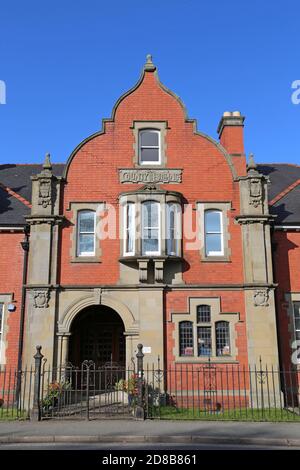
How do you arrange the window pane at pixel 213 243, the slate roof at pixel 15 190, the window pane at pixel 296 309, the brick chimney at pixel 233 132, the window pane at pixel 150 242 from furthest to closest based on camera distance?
the brick chimney at pixel 233 132 < the slate roof at pixel 15 190 < the window pane at pixel 296 309 < the window pane at pixel 213 243 < the window pane at pixel 150 242

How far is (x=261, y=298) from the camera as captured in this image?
58.1ft

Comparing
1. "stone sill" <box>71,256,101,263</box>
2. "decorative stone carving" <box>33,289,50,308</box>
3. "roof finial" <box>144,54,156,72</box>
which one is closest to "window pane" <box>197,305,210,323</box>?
"stone sill" <box>71,256,101,263</box>

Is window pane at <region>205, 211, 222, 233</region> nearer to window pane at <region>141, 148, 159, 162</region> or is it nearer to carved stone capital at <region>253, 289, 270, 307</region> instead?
carved stone capital at <region>253, 289, 270, 307</region>

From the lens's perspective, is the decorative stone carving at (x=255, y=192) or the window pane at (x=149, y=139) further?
the window pane at (x=149, y=139)

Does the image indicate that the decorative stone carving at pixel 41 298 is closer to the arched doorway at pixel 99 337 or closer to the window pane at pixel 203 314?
the arched doorway at pixel 99 337

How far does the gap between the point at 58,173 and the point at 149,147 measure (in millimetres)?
5912

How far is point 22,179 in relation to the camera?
77.0 feet

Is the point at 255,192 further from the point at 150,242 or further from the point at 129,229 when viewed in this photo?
the point at 129,229

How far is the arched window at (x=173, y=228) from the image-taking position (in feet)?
59.8

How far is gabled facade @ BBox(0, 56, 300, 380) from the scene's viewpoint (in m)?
17.6

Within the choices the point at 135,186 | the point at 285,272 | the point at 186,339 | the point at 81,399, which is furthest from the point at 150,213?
the point at 81,399

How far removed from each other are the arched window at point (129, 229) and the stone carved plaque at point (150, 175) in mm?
1183

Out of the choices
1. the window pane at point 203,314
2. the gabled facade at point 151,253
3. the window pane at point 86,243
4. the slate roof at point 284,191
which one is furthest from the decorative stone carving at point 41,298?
the slate roof at point 284,191

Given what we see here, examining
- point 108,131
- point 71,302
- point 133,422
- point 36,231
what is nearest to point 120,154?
point 108,131
